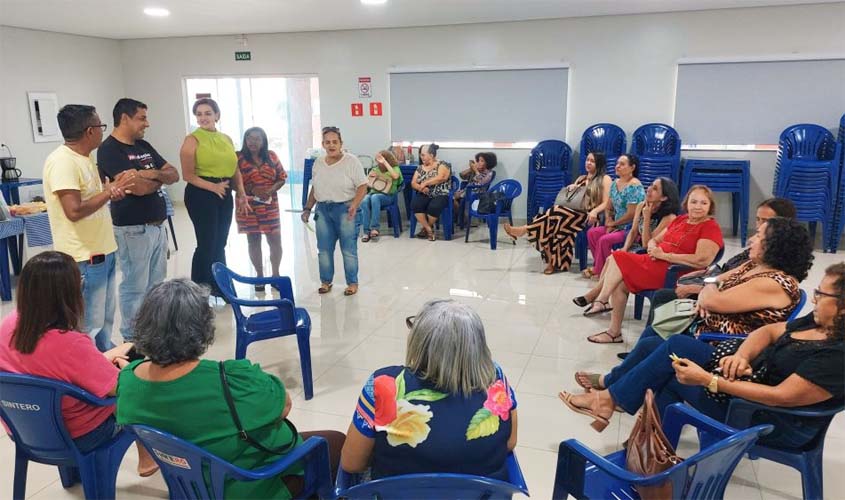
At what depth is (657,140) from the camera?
6941mm

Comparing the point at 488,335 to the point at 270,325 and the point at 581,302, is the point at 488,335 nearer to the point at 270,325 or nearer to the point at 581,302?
the point at 581,302

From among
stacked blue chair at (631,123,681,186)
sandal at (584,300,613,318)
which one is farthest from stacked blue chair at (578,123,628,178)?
sandal at (584,300,613,318)

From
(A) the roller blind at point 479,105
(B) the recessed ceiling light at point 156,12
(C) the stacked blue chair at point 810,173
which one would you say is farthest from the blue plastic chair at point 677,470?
(B) the recessed ceiling light at point 156,12

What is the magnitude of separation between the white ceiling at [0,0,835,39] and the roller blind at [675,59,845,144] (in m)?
0.69

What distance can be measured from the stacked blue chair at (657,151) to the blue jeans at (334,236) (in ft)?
12.1

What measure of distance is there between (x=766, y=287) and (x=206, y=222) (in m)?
3.58

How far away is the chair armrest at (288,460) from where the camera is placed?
5.25 ft

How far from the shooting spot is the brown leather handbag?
5.59 feet

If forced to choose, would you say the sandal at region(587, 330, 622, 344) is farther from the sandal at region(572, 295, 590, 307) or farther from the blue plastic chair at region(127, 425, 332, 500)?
the blue plastic chair at region(127, 425, 332, 500)

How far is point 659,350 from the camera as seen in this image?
2430 millimetres

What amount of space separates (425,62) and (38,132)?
5275mm

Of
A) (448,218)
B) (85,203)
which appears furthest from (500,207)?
(85,203)

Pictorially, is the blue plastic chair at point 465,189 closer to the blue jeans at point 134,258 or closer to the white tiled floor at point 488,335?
the white tiled floor at point 488,335

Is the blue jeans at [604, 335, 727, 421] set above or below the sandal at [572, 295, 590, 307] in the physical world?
above
